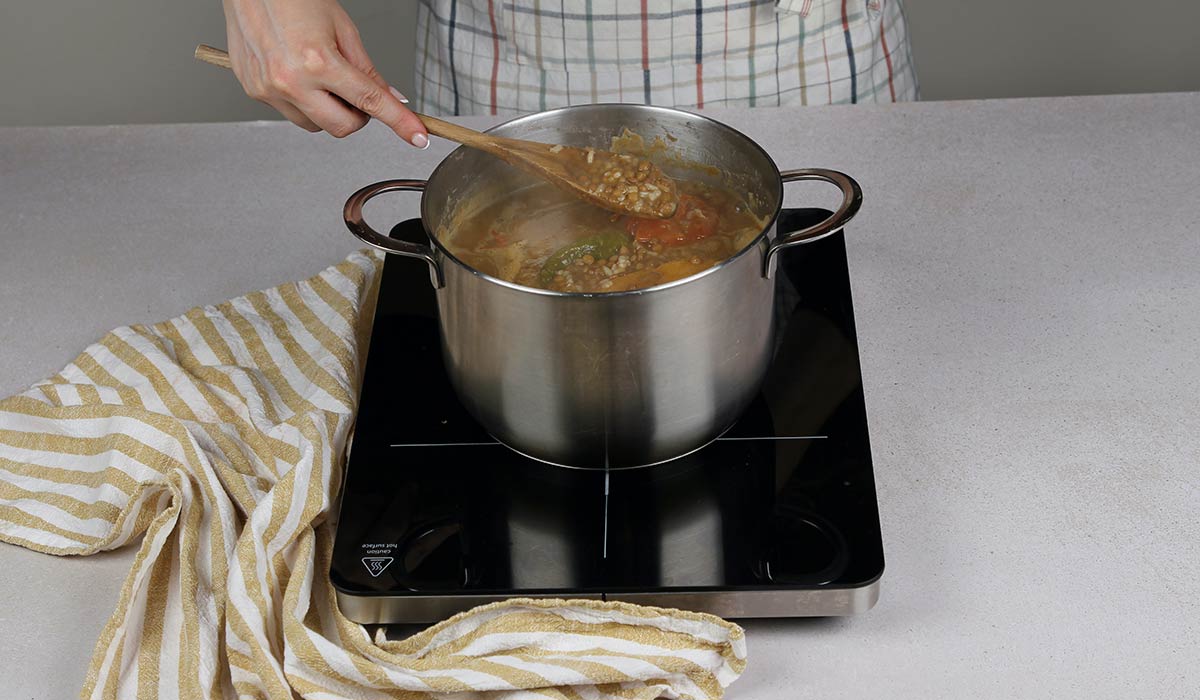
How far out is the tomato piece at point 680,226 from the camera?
3.06ft

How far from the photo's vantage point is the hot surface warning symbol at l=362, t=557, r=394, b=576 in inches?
31.7

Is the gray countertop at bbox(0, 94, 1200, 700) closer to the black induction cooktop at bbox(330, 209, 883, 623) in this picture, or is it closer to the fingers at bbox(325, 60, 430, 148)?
the black induction cooktop at bbox(330, 209, 883, 623)

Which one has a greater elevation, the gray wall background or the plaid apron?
the plaid apron

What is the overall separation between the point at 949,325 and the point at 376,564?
20.3 inches

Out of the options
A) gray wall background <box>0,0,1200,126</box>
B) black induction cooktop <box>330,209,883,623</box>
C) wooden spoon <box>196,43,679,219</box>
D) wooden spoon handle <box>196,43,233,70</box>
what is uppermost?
wooden spoon handle <box>196,43,233,70</box>

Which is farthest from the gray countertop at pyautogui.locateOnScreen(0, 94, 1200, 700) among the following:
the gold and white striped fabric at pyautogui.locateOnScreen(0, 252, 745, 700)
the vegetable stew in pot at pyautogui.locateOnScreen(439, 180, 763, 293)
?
the vegetable stew in pot at pyautogui.locateOnScreen(439, 180, 763, 293)

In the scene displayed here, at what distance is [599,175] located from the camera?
3.06 feet

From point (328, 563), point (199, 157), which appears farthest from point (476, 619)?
point (199, 157)

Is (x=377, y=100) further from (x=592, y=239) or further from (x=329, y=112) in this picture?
(x=592, y=239)

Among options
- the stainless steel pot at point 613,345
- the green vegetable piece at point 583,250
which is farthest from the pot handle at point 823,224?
the green vegetable piece at point 583,250

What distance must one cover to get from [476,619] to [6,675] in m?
0.30

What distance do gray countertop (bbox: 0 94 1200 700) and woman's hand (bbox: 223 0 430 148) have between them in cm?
23

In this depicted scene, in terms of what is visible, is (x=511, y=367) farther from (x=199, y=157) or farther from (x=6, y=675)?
(x=199, y=157)

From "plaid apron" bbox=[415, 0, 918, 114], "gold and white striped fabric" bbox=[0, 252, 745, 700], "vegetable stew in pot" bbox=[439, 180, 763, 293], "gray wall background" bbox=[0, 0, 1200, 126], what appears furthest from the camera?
"gray wall background" bbox=[0, 0, 1200, 126]
